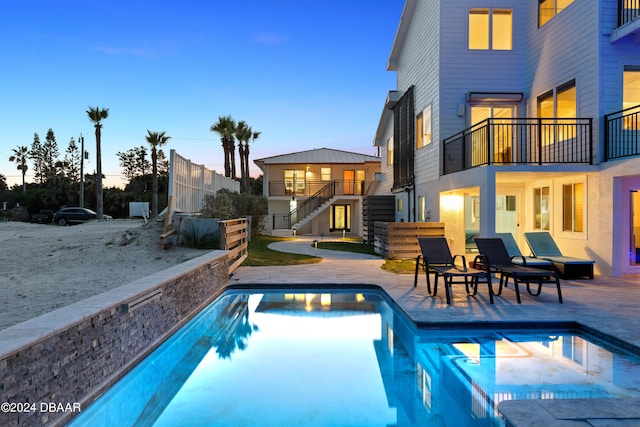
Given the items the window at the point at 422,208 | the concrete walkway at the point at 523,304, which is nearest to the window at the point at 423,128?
the window at the point at 422,208

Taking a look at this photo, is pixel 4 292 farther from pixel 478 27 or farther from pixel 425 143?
pixel 478 27

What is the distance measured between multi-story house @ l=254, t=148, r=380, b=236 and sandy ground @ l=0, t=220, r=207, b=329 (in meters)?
16.7

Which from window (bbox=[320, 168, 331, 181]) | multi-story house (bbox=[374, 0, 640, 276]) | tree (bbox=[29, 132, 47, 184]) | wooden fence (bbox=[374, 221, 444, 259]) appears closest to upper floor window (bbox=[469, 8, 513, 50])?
multi-story house (bbox=[374, 0, 640, 276])

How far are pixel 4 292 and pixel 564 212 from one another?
41.4 ft

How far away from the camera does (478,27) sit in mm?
13125

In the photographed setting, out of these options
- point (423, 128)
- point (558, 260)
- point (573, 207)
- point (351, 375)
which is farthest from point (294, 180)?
point (351, 375)

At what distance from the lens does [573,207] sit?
435 inches

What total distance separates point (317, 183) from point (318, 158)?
1822 mm

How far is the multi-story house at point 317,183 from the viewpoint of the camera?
2914 cm

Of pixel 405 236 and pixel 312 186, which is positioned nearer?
pixel 405 236

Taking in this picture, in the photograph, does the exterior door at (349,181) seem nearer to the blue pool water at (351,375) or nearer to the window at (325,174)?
the window at (325,174)

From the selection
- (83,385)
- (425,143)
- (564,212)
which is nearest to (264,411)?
(83,385)

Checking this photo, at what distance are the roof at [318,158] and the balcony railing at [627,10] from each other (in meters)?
20.1

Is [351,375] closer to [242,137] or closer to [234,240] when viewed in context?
[234,240]
